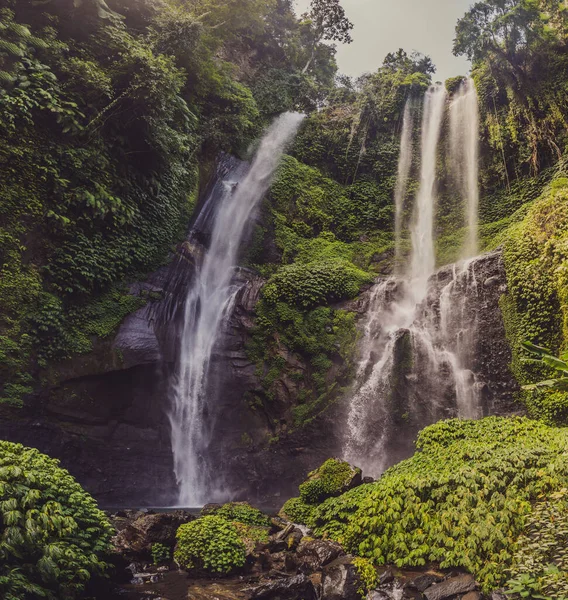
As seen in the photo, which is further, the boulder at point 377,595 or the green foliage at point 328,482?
the green foliage at point 328,482

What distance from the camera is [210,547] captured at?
21.7ft

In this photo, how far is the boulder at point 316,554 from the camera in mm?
6391

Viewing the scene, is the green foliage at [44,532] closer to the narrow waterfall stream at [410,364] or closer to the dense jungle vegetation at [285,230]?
the dense jungle vegetation at [285,230]

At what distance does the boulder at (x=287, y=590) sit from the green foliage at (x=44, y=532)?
203 centimetres

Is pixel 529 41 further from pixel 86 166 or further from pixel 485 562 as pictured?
pixel 485 562

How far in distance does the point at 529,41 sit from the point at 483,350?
13.8m

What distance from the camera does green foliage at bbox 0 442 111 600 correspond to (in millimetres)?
4254

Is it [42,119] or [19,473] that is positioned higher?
[42,119]

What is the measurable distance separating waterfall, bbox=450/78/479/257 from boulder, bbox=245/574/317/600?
15.6 metres

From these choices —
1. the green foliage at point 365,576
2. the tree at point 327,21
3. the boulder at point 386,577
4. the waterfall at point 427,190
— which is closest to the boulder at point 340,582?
the green foliage at point 365,576

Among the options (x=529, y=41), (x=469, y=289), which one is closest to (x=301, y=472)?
(x=469, y=289)

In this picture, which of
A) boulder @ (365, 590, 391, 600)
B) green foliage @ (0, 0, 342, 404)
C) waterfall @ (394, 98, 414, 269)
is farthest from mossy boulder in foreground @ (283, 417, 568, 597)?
waterfall @ (394, 98, 414, 269)

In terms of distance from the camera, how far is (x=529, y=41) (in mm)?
17594

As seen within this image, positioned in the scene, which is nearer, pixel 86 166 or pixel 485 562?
pixel 485 562
